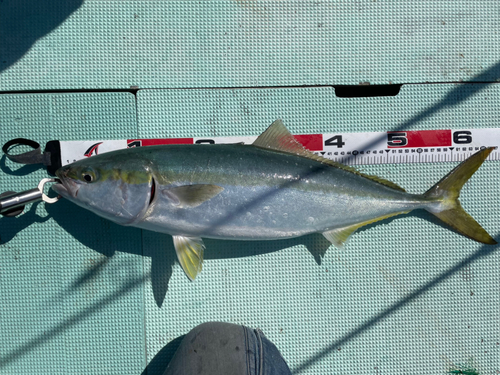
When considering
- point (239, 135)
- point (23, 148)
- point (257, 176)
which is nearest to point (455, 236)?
point (257, 176)

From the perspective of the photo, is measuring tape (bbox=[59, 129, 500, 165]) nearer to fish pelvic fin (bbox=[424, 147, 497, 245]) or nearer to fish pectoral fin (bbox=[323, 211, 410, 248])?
fish pelvic fin (bbox=[424, 147, 497, 245])

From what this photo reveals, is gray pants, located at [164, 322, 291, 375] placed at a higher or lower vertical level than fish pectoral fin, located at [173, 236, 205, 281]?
lower

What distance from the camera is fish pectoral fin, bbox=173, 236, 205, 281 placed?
1946 mm

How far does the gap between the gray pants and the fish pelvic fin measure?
4.18 feet

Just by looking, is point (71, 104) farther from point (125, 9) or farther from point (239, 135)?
point (239, 135)

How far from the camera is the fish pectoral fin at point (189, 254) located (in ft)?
6.39

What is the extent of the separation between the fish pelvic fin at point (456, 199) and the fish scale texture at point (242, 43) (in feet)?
1.91

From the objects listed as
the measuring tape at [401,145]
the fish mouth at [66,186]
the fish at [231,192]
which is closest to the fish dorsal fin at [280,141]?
the fish at [231,192]

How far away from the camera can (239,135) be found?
213 centimetres

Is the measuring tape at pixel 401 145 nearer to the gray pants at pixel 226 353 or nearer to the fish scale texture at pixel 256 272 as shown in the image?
the fish scale texture at pixel 256 272

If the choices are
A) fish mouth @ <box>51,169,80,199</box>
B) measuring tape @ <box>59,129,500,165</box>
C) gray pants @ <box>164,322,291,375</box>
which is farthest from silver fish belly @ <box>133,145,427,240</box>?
gray pants @ <box>164,322,291,375</box>

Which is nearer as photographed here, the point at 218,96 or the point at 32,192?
the point at 32,192

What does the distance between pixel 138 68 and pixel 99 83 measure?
0.26 meters

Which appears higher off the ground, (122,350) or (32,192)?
(32,192)
